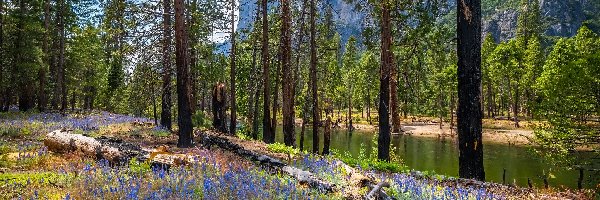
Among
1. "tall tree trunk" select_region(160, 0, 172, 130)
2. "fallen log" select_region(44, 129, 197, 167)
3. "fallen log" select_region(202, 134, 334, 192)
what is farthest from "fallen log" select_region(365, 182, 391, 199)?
"tall tree trunk" select_region(160, 0, 172, 130)

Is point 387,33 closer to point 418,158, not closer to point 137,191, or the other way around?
point 137,191

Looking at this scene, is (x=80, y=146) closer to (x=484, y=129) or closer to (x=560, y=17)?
(x=484, y=129)

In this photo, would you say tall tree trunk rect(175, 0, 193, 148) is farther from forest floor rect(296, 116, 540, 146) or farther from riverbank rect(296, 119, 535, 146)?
forest floor rect(296, 116, 540, 146)

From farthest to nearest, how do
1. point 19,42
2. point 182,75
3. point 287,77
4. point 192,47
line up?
1. point 19,42
2. point 192,47
3. point 287,77
4. point 182,75

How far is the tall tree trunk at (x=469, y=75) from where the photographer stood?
8625 mm

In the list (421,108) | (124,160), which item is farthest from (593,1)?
(124,160)

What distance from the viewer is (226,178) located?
628 cm

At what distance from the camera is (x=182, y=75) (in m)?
12.4

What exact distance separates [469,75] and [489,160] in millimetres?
28651

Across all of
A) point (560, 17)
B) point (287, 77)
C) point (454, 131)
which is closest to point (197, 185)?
point (287, 77)

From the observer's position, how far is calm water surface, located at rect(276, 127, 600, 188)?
26.3 meters

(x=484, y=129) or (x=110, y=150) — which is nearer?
(x=110, y=150)

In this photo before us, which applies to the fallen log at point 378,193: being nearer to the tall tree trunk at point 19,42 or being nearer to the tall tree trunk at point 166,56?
the tall tree trunk at point 166,56

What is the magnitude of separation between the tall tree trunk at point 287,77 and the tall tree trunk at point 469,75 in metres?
12.8
